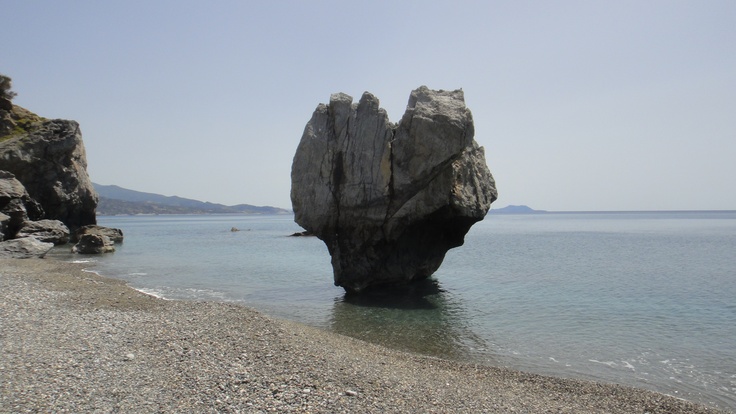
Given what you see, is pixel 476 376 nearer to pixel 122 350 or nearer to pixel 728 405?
pixel 728 405

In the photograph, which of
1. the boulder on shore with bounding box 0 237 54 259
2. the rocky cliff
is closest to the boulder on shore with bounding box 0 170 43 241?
the boulder on shore with bounding box 0 237 54 259

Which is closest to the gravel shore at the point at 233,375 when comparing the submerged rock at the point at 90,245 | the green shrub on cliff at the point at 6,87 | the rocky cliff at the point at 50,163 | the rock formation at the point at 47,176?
the submerged rock at the point at 90,245

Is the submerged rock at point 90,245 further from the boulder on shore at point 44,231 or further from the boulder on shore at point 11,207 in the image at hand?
the boulder on shore at point 11,207

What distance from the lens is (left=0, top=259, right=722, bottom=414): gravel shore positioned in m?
9.88

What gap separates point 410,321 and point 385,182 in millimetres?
7743

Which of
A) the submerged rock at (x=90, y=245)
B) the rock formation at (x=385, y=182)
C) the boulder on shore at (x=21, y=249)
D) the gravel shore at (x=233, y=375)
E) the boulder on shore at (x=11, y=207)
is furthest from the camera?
the submerged rock at (x=90, y=245)

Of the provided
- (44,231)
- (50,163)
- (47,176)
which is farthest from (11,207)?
(50,163)

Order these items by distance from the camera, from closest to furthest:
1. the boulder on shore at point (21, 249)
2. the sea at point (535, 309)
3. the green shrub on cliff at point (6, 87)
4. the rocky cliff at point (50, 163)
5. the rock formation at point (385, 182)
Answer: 1. the sea at point (535, 309)
2. the rock formation at point (385, 182)
3. the boulder on shore at point (21, 249)
4. the rocky cliff at point (50, 163)
5. the green shrub on cliff at point (6, 87)

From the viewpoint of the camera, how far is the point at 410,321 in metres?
22.1

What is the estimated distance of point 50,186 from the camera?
2400 inches

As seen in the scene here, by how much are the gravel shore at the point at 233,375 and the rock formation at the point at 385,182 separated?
10281mm

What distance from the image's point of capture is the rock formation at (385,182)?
25.1 meters

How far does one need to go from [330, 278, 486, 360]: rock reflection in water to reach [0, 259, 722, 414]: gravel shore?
75.8 inches

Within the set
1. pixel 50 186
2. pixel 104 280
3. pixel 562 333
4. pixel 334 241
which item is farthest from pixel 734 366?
pixel 50 186
